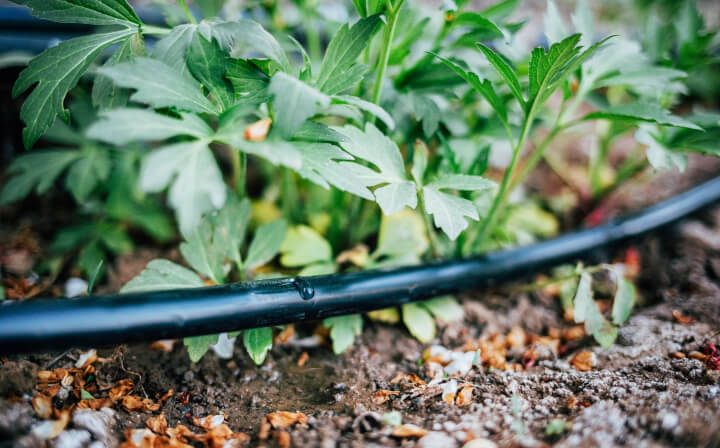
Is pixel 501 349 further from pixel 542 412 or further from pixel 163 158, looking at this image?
pixel 163 158

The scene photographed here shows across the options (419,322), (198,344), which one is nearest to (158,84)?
(198,344)

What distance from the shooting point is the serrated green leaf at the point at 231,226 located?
122 centimetres

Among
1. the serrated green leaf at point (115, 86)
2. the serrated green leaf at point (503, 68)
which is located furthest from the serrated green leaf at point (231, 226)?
the serrated green leaf at point (503, 68)

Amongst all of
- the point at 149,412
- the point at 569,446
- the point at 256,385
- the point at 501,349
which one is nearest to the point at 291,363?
the point at 256,385

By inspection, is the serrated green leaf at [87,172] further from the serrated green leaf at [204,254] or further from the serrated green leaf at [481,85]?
the serrated green leaf at [481,85]

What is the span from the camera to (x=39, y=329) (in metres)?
0.82

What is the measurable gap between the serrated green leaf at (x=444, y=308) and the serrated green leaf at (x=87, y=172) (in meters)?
1.12

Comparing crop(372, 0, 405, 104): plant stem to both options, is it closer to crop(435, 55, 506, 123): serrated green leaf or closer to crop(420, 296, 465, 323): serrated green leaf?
crop(435, 55, 506, 123): serrated green leaf

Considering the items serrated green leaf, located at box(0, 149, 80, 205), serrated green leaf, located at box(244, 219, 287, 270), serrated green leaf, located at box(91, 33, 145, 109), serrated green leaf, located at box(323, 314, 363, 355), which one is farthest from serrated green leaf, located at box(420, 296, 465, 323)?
serrated green leaf, located at box(0, 149, 80, 205)

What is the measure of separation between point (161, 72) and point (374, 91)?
1.65ft

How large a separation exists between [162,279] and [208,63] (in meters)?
0.52

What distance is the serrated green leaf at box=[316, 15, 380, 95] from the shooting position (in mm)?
971

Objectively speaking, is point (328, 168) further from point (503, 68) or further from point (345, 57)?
point (503, 68)

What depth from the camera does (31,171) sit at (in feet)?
4.61
